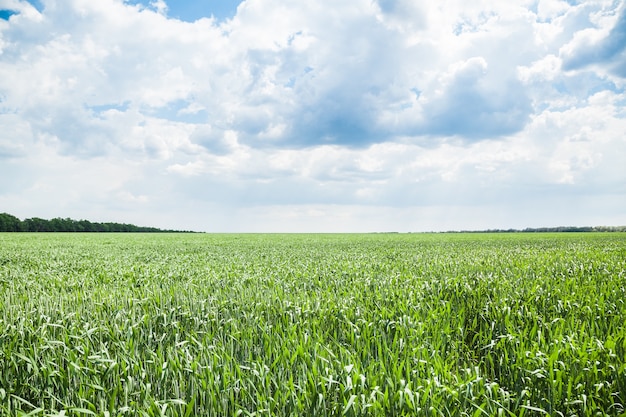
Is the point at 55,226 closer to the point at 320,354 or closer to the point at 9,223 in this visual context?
the point at 9,223

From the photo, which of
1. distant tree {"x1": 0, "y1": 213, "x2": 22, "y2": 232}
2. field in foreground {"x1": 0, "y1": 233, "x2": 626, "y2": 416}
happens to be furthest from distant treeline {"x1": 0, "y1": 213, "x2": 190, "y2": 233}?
field in foreground {"x1": 0, "y1": 233, "x2": 626, "y2": 416}

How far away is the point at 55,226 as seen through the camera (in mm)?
124438

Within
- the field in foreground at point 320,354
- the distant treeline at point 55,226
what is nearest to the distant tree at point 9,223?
the distant treeline at point 55,226

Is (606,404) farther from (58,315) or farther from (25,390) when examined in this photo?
(58,315)

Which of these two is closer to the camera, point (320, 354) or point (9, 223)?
point (320, 354)

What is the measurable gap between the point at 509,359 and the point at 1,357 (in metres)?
6.82

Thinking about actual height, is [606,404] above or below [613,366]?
below

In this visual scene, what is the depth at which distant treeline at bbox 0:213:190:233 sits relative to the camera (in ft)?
374

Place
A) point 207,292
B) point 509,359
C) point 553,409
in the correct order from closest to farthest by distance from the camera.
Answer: point 553,409
point 509,359
point 207,292

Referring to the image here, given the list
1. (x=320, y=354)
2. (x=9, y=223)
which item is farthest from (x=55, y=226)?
(x=320, y=354)

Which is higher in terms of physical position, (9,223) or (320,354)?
(9,223)

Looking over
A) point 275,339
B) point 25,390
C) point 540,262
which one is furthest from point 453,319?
point 540,262

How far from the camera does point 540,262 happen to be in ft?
51.8

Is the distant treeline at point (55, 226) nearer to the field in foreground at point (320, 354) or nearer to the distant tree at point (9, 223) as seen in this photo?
the distant tree at point (9, 223)
